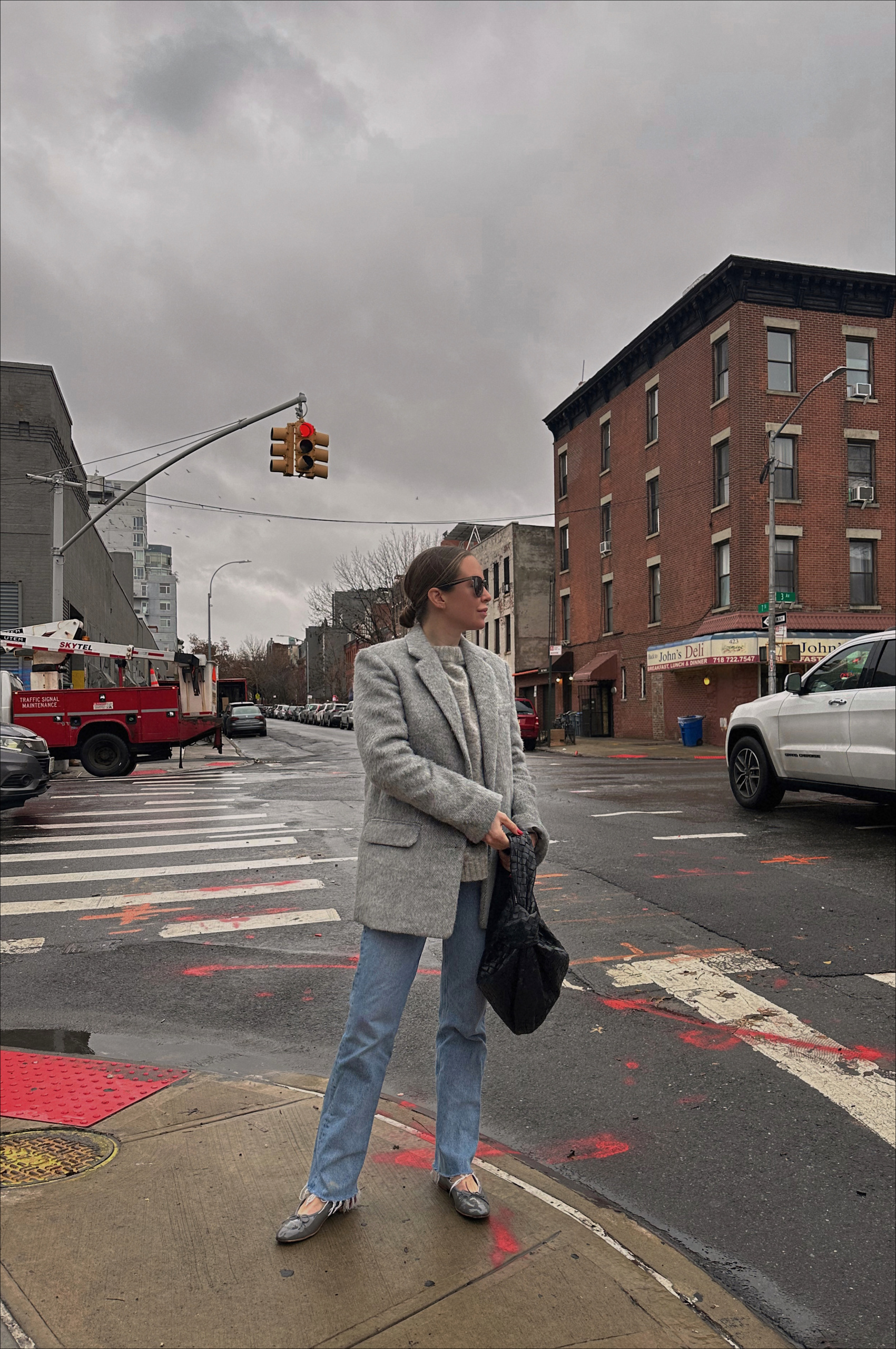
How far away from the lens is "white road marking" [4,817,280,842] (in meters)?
10.9

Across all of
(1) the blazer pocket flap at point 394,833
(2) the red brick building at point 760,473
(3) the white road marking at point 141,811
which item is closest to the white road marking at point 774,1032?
(1) the blazer pocket flap at point 394,833

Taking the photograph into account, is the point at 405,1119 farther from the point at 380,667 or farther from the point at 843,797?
the point at 843,797

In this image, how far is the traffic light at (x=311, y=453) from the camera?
1730cm

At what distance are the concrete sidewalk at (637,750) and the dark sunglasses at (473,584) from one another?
20605mm

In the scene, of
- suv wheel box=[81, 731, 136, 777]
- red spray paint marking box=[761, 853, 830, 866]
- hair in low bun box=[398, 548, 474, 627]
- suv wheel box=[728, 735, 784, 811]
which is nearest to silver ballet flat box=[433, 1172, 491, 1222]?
hair in low bun box=[398, 548, 474, 627]

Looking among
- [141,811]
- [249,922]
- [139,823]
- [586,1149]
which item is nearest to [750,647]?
[141,811]

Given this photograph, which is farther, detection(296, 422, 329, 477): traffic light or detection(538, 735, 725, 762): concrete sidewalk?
detection(538, 735, 725, 762): concrete sidewalk

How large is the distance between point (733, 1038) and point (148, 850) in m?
7.25

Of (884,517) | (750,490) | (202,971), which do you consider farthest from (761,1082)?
(884,517)

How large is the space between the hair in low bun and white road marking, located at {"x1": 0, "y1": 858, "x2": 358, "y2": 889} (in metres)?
6.63

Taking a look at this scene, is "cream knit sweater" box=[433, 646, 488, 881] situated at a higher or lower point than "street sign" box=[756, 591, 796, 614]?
lower

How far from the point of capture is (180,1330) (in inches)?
93.5

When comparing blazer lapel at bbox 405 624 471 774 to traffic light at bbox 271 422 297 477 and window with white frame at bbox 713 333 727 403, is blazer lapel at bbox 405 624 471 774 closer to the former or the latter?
traffic light at bbox 271 422 297 477

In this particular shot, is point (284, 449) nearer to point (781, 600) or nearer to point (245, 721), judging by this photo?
point (781, 600)
